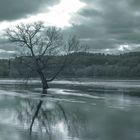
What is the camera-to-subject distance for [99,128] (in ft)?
52.7

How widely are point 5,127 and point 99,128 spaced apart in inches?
165

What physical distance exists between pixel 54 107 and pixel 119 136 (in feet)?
36.5

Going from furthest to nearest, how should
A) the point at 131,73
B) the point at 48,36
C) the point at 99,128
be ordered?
the point at 131,73
the point at 48,36
the point at 99,128

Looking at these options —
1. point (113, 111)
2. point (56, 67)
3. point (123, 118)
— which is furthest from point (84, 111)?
point (56, 67)

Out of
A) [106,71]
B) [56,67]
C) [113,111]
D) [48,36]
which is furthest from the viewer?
[106,71]

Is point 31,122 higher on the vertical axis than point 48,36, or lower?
lower

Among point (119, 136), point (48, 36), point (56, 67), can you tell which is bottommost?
point (119, 136)

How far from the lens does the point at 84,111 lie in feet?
74.0

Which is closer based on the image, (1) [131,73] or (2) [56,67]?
(2) [56,67]

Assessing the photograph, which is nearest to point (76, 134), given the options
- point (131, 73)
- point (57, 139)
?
point (57, 139)

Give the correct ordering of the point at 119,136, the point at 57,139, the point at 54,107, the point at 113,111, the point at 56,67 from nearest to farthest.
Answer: the point at 57,139, the point at 119,136, the point at 113,111, the point at 54,107, the point at 56,67

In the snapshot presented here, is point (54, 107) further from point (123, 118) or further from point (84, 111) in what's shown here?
point (123, 118)

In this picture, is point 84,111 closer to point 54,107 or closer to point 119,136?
point 54,107

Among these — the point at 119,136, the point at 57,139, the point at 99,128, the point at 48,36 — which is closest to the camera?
the point at 57,139
